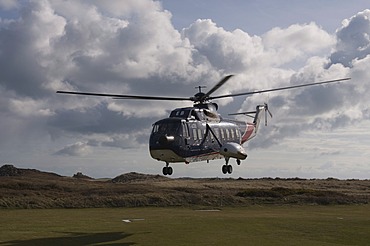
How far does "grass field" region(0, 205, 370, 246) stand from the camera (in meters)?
50.3

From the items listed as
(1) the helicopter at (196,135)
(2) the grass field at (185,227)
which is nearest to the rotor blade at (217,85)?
(1) the helicopter at (196,135)

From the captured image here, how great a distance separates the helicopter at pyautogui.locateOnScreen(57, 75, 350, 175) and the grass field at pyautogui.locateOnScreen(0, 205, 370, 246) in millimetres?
12934

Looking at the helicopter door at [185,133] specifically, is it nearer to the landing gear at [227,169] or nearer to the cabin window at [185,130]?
the cabin window at [185,130]

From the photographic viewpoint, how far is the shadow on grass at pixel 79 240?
48325 millimetres

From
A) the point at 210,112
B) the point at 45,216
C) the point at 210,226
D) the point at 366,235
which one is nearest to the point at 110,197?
the point at 45,216

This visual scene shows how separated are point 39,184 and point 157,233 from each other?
64.6 m

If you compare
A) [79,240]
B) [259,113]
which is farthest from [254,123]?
[79,240]

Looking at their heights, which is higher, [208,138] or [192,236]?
[208,138]

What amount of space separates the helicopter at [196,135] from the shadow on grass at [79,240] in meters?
14.7

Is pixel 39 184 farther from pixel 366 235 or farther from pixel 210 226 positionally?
pixel 366 235

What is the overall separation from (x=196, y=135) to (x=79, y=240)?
805 inches

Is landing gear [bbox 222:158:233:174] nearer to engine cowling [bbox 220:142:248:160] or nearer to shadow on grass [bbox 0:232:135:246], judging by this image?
engine cowling [bbox 220:142:248:160]

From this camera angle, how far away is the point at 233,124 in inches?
1649

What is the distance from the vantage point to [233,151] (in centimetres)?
3612
